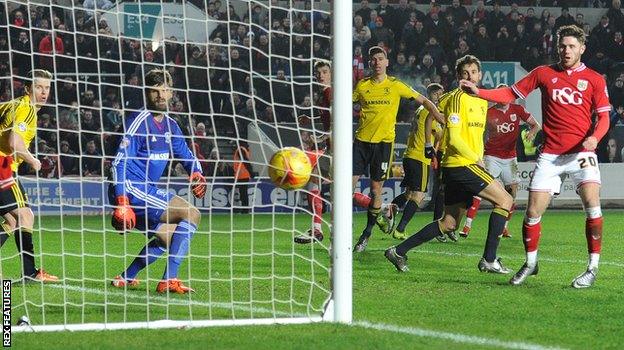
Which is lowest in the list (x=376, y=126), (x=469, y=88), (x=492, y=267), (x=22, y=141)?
(x=492, y=267)

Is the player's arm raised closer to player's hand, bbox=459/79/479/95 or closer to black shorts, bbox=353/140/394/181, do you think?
player's hand, bbox=459/79/479/95

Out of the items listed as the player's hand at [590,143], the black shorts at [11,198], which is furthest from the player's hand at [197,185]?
the player's hand at [590,143]

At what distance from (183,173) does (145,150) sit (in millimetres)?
11469

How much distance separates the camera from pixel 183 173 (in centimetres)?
2006

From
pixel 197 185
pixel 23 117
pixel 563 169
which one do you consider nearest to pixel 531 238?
pixel 563 169

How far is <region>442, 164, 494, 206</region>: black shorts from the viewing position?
386 inches

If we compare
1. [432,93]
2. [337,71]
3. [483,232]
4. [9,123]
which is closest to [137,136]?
[9,123]

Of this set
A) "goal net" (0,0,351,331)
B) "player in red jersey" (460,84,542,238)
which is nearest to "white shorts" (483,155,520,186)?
"player in red jersey" (460,84,542,238)

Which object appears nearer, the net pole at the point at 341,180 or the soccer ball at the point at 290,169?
the net pole at the point at 341,180

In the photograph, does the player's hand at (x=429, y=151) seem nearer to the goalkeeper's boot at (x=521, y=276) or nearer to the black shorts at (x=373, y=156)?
the black shorts at (x=373, y=156)

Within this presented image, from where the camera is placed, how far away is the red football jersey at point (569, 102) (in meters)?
8.97

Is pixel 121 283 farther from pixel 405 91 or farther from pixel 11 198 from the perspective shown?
pixel 405 91

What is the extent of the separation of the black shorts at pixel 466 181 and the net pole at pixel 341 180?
10.4ft

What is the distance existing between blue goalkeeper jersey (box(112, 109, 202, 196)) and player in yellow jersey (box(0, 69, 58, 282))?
66 centimetres
